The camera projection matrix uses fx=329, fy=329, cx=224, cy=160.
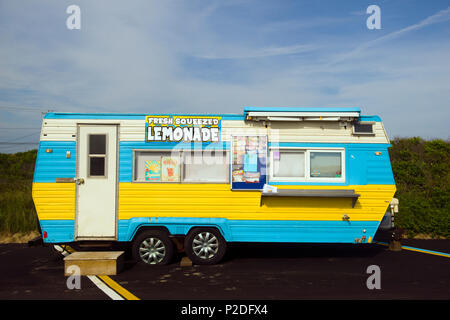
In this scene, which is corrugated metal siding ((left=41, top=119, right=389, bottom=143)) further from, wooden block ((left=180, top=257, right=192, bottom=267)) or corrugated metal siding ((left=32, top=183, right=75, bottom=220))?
wooden block ((left=180, top=257, right=192, bottom=267))

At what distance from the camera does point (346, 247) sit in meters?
8.70

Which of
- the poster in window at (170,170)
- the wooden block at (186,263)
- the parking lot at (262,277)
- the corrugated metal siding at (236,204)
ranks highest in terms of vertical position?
the poster in window at (170,170)

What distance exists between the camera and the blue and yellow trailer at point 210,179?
22.6 ft

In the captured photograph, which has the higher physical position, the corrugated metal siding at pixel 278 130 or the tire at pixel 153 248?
the corrugated metal siding at pixel 278 130

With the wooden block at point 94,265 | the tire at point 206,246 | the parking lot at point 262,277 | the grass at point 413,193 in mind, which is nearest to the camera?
the parking lot at point 262,277

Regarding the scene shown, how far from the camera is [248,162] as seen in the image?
695 centimetres

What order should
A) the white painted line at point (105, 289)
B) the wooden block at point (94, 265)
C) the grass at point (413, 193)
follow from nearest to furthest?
the white painted line at point (105, 289) → the wooden block at point (94, 265) → the grass at point (413, 193)

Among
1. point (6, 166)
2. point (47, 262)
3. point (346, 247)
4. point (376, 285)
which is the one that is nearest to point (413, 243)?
point (346, 247)

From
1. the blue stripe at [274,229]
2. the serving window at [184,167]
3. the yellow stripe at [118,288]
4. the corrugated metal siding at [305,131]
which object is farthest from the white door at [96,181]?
the corrugated metal siding at [305,131]

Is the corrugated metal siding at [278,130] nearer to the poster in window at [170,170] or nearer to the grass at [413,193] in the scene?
the poster in window at [170,170]

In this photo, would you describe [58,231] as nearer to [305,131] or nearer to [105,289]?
[105,289]

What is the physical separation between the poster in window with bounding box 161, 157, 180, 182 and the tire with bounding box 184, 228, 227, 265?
1193mm

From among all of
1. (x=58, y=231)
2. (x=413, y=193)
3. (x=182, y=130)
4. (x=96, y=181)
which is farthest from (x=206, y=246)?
(x=413, y=193)

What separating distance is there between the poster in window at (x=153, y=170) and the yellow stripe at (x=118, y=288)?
2093 millimetres
